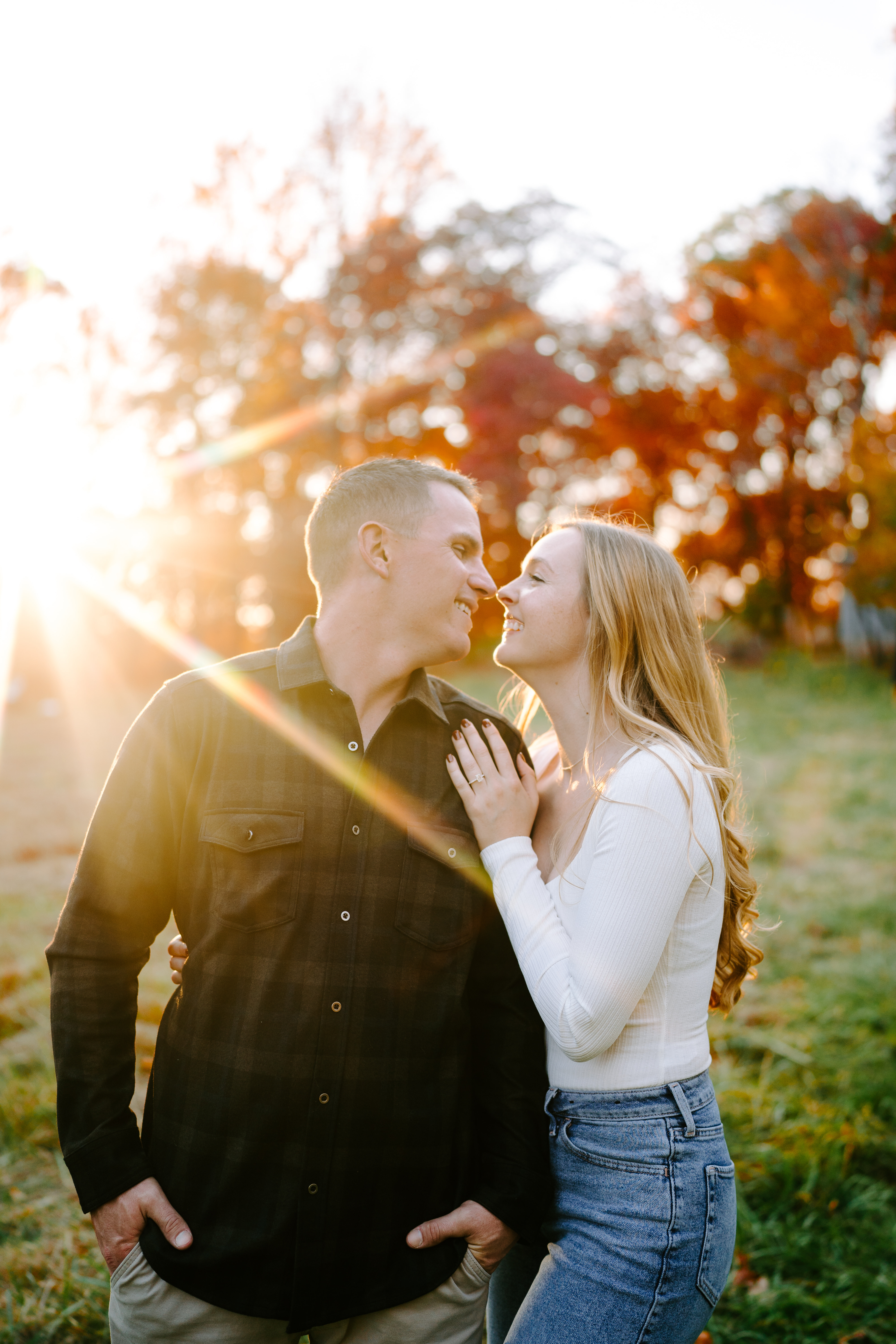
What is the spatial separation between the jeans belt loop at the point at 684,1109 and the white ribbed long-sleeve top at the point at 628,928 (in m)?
0.02

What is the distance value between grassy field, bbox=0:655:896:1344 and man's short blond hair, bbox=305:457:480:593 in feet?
6.49

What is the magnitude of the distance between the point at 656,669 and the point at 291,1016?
3.81 ft

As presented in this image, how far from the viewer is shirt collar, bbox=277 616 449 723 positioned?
6.99 ft

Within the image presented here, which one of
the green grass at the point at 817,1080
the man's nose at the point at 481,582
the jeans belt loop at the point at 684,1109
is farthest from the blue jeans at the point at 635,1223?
the green grass at the point at 817,1080

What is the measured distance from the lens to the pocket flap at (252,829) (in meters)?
1.94

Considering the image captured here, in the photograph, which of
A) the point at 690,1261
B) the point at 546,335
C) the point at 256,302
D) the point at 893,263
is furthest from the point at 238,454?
the point at 690,1261

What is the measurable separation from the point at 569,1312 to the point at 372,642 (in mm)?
1473

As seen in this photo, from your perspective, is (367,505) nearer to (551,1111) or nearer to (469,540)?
(469,540)

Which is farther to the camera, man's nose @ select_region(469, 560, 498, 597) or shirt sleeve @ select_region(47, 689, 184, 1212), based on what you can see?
man's nose @ select_region(469, 560, 498, 597)

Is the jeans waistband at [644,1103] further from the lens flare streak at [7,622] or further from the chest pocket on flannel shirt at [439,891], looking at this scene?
the lens flare streak at [7,622]

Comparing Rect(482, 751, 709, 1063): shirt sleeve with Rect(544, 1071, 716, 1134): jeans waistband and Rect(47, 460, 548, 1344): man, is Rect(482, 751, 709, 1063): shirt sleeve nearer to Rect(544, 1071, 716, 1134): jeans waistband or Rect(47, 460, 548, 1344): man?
Rect(544, 1071, 716, 1134): jeans waistband

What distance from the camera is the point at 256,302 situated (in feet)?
48.9

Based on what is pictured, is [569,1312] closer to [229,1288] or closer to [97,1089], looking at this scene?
[229,1288]

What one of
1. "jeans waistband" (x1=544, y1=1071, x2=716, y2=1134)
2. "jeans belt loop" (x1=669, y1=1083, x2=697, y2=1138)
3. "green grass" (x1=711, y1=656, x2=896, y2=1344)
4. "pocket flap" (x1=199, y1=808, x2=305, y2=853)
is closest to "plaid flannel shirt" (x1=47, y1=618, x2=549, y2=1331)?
"pocket flap" (x1=199, y1=808, x2=305, y2=853)
